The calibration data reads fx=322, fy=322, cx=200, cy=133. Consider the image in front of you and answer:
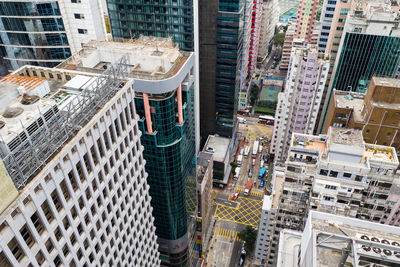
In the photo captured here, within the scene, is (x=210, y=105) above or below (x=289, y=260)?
below

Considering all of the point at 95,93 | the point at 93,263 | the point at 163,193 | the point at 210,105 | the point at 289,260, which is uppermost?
the point at 95,93


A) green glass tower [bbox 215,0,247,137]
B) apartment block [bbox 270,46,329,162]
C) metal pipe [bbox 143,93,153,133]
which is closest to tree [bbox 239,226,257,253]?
apartment block [bbox 270,46,329,162]

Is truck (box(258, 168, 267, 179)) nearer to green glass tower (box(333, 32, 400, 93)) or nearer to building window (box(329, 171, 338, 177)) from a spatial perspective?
green glass tower (box(333, 32, 400, 93))

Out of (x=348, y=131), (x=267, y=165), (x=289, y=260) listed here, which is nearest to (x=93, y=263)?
(x=289, y=260)

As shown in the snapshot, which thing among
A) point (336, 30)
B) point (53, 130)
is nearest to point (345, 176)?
point (53, 130)

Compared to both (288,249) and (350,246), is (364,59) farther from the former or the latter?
(350,246)

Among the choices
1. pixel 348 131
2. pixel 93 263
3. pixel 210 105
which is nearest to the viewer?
pixel 93 263

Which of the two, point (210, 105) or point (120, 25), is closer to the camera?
point (120, 25)

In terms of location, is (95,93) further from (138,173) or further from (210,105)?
(210,105)
